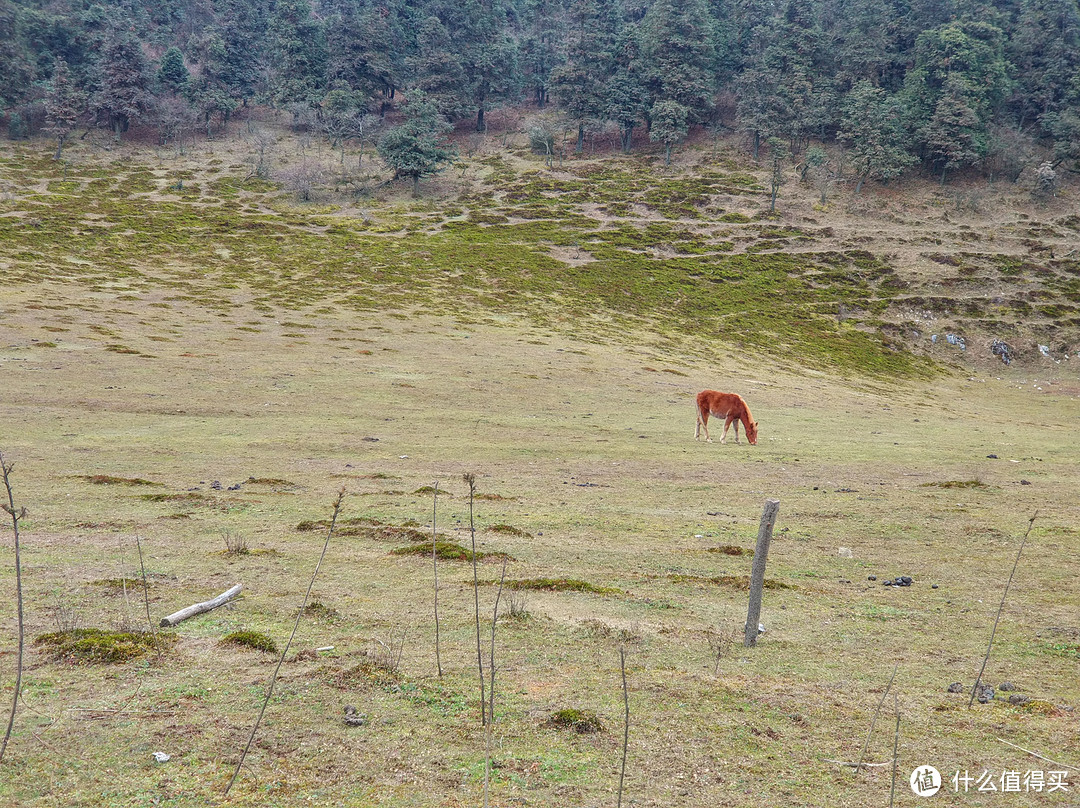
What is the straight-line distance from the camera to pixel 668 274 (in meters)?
78.7

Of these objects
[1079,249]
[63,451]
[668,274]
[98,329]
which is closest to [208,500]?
[63,451]

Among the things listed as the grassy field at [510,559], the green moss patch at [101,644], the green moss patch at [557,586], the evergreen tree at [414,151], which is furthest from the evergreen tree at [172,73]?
the green moss patch at [101,644]

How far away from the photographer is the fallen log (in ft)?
30.2

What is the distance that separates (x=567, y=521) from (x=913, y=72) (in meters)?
121

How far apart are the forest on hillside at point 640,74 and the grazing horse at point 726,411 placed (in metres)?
84.2

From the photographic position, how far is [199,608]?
9.70 m

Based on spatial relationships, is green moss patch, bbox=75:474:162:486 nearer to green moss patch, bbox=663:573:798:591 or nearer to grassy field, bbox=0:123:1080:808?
grassy field, bbox=0:123:1080:808

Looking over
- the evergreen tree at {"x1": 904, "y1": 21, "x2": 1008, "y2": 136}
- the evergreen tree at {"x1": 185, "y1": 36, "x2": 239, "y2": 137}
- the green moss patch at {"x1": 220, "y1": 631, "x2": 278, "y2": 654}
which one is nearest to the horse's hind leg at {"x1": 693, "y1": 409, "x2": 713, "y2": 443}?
the green moss patch at {"x1": 220, "y1": 631, "x2": 278, "y2": 654}

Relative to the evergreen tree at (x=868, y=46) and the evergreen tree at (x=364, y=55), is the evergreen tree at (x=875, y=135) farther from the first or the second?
the evergreen tree at (x=364, y=55)

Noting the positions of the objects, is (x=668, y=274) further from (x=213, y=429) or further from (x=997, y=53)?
(x=997, y=53)

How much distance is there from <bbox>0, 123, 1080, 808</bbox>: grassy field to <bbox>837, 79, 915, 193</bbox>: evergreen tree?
171 feet

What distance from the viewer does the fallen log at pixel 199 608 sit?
9.20 metres

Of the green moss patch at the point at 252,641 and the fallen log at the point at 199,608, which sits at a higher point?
the green moss patch at the point at 252,641

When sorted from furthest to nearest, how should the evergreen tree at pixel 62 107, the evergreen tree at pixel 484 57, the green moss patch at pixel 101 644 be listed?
the evergreen tree at pixel 484 57, the evergreen tree at pixel 62 107, the green moss patch at pixel 101 644
